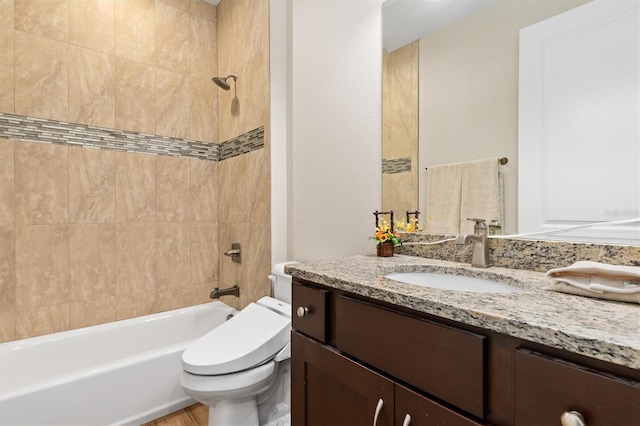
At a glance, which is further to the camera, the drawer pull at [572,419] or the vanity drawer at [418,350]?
the vanity drawer at [418,350]

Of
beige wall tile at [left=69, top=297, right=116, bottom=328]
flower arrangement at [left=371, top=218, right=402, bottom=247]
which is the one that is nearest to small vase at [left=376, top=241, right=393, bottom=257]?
flower arrangement at [left=371, top=218, right=402, bottom=247]

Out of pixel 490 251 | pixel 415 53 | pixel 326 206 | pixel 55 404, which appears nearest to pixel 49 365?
pixel 55 404

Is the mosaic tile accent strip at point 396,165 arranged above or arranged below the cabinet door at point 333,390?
above

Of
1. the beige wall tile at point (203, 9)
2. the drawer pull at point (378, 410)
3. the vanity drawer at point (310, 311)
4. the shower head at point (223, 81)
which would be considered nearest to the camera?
the drawer pull at point (378, 410)

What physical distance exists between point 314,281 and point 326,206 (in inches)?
A: 24.3

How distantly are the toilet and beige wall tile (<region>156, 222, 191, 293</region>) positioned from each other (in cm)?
96

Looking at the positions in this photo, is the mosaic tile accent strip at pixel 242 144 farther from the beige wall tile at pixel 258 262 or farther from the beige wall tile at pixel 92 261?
the beige wall tile at pixel 92 261

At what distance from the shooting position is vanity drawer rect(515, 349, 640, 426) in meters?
0.44

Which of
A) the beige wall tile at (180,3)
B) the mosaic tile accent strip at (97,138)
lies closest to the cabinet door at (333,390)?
the mosaic tile accent strip at (97,138)

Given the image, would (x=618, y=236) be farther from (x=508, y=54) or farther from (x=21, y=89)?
(x=21, y=89)

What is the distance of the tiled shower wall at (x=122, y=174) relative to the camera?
6.01 ft

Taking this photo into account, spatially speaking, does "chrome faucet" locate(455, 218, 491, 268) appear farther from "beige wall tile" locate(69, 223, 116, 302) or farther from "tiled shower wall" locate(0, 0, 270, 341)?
"beige wall tile" locate(69, 223, 116, 302)

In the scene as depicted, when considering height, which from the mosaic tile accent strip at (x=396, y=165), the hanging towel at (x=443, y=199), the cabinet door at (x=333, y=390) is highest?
the mosaic tile accent strip at (x=396, y=165)

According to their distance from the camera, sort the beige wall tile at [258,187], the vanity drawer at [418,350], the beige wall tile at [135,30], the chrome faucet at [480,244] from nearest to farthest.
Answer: the vanity drawer at [418,350] → the chrome faucet at [480,244] → the beige wall tile at [258,187] → the beige wall tile at [135,30]
